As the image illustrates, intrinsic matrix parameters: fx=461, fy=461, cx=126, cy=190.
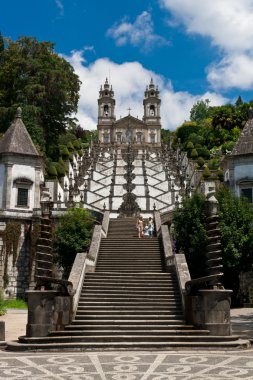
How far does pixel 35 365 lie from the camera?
975 centimetres

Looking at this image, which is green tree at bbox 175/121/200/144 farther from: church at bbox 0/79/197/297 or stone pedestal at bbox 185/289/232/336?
stone pedestal at bbox 185/289/232/336

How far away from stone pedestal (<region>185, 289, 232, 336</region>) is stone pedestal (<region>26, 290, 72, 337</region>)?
12.9 feet

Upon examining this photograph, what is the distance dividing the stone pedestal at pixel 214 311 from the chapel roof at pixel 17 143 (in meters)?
19.3

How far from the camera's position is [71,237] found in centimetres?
2558

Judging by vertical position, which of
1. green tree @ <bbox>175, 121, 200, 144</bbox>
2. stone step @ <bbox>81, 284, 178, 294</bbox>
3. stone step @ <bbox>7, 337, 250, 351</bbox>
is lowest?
stone step @ <bbox>7, 337, 250, 351</bbox>

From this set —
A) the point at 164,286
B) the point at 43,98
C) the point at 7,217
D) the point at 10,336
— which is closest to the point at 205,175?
the point at 43,98

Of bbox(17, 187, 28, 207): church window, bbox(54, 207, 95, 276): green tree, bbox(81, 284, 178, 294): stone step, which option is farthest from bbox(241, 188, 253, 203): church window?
bbox(81, 284, 178, 294): stone step

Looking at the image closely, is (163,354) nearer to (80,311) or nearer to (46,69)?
(80,311)

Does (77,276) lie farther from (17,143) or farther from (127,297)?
(17,143)

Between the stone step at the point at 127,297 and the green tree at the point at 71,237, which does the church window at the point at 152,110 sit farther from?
the stone step at the point at 127,297

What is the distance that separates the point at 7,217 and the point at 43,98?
55.7ft

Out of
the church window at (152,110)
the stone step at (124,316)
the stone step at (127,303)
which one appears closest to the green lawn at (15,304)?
the stone step at (127,303)

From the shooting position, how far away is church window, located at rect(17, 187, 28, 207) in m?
29.0

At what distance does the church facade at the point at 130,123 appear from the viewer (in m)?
100
